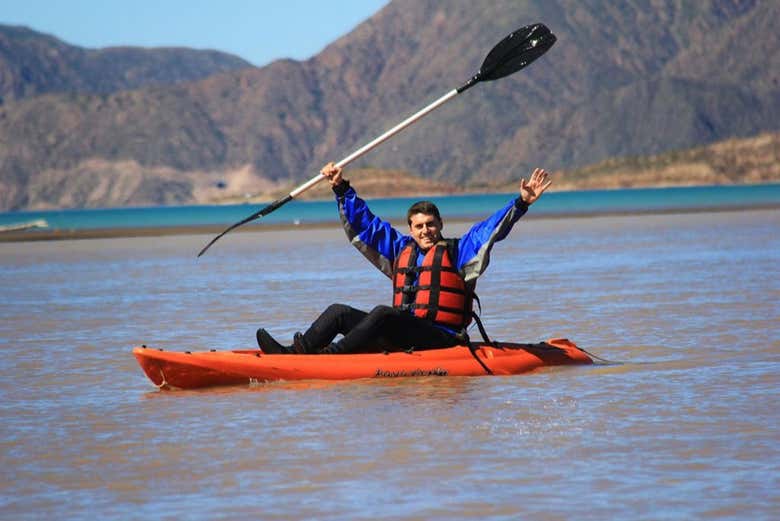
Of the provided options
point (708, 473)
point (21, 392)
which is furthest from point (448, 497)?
point (21, 392)

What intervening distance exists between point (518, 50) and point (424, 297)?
4276mm

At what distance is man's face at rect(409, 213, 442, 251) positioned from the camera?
36.2ft

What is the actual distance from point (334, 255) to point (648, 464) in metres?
26.9

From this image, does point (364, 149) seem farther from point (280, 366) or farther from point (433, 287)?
point (280, 366)

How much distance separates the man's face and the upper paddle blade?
348 centimetres

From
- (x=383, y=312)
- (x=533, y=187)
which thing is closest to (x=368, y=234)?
(x=383, y=312)

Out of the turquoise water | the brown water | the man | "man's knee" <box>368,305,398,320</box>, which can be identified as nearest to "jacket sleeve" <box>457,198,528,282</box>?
the man

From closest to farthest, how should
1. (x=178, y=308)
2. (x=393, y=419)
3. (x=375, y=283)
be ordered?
(x=393, y=419)
(x=178, y=308)
(x=375, y=283)

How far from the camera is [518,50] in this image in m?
14.5

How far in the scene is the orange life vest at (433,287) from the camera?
35.9ft

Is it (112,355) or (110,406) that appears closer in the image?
(110,406)

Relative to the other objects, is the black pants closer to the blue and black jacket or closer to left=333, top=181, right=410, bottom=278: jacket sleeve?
the blue and black jacket

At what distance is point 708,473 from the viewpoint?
24.0ft

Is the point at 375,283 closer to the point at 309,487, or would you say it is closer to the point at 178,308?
the point at 178,308
